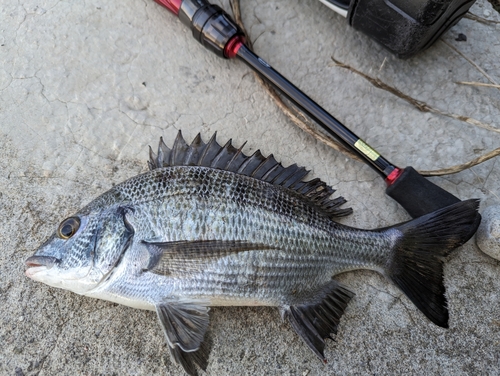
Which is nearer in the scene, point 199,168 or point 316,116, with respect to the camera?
point 199,168

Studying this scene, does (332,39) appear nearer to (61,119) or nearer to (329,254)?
(329,254)

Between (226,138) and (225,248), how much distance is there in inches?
30.7

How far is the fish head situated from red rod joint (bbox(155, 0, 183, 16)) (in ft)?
3.96

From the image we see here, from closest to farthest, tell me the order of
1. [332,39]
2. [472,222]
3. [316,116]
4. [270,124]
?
[472,222] < [316,116] < [270,124] < [332,39]

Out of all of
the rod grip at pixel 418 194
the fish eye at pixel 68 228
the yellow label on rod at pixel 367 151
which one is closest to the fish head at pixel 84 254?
the fish eye at pixel 68 228

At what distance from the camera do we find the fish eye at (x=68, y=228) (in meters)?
1.86

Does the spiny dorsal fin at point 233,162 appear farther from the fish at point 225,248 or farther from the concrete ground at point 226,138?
the concrete ground at point 226,138

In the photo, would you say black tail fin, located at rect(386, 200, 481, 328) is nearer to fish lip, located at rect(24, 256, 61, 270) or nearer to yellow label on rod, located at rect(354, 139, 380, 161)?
yellow label on rod, located at rect(354, 139, 380, 161)

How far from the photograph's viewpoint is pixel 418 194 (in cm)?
215

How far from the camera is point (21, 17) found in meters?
2.52

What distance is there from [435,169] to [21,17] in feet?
8.27

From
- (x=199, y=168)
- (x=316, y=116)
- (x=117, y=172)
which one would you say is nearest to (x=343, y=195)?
(x=316, y=116)

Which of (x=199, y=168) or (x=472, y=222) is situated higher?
(x=472, y=222)

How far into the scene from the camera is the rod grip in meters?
2.14
